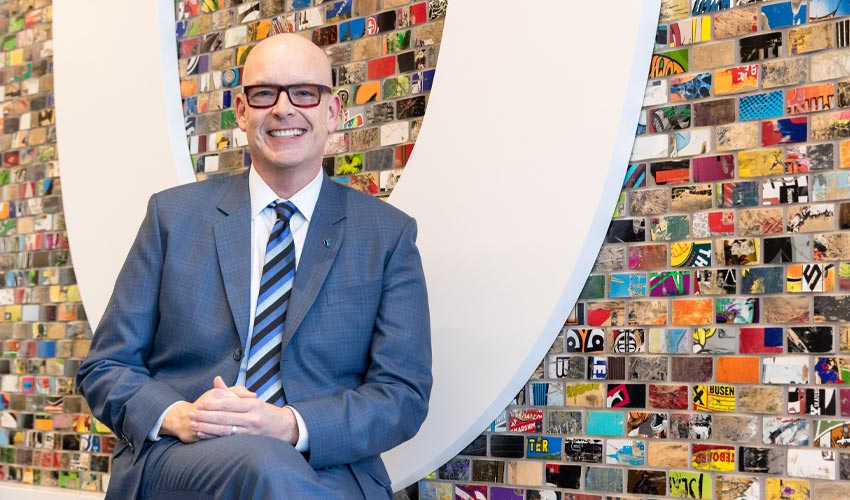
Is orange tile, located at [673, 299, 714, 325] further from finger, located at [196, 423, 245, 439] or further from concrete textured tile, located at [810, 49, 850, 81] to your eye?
finger, located at [196, 423, 245, 439]

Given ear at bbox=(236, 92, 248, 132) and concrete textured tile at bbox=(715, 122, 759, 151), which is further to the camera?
ear at bbox=(236, 92, 248, 132)

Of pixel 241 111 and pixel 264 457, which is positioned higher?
pixel 241 111

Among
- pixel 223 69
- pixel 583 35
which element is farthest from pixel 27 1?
pixel 583 35

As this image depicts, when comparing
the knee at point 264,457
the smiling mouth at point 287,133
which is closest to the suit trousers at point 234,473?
the knee at point 264,457

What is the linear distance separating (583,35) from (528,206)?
13.9 inches

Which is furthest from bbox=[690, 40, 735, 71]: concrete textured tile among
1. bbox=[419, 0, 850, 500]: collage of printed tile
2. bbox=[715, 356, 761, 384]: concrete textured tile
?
bbox=[715, 356, 761, 384]: concrete textured tile

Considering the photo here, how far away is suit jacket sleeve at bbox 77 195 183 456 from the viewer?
1857 millimetres

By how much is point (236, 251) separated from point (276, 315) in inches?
5.9

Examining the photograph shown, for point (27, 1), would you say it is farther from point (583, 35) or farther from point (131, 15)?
point (583, 35)

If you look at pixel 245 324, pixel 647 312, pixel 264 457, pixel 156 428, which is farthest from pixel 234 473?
pixel 647 312

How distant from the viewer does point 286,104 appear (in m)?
2.01

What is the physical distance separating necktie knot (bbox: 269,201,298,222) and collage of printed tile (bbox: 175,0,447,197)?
418 millimetres

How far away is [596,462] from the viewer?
2.06 metres

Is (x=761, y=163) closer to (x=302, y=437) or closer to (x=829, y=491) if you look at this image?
(x=829, y=491)
